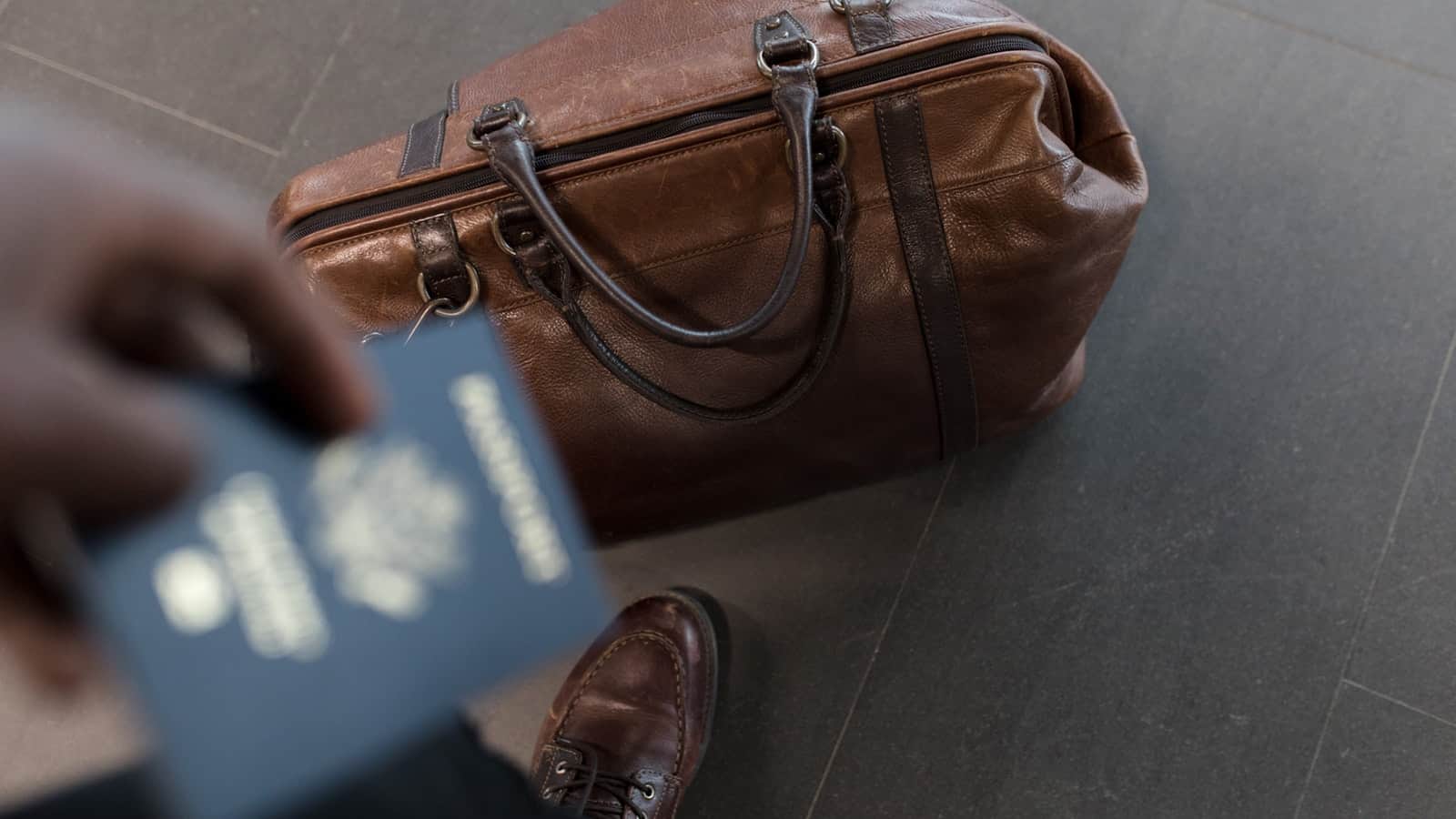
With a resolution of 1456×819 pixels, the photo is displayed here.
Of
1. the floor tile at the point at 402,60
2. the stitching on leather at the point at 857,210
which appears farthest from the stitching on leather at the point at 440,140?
the floor tile at the point at 402,60

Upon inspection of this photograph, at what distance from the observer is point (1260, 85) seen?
1.05 m

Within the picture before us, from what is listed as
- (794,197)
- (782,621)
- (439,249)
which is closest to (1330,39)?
(794,197)

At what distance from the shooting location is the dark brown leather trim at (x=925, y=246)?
69 cm

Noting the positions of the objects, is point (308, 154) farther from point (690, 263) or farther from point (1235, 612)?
point (1235, 612)

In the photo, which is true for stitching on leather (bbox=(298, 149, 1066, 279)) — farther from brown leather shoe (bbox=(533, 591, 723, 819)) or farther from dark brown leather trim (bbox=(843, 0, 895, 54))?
brown leather shoe (bbox=(533, 591, 723, 819))

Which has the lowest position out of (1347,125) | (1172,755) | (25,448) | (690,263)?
(1172,755)

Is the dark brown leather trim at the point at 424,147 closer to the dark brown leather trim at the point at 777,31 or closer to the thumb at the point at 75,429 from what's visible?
the dark brown leather trim at the point at 777,31

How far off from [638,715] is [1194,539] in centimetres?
63

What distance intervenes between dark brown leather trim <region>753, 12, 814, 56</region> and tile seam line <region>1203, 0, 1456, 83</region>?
0.64 metres

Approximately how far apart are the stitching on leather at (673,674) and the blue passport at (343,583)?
605 mm

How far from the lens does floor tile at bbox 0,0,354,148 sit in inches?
43.6

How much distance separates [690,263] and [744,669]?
49 cm

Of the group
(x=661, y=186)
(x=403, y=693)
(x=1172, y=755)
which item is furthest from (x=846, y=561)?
(x=403, y=693)

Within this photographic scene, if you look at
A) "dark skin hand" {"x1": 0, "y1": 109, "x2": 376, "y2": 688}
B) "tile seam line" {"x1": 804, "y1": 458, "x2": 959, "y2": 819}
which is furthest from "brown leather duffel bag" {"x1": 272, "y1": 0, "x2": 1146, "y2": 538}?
"dark skin hand" {"x1": 0, "y1": 109, "x2": 376, "y2": 688}
